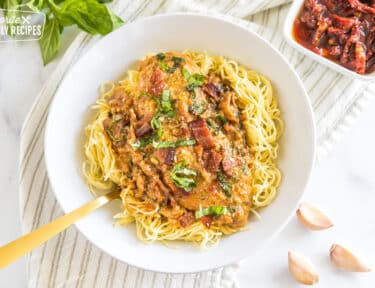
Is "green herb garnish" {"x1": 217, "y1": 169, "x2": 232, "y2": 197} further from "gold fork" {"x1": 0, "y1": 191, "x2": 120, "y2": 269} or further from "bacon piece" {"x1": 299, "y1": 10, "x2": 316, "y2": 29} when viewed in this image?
"bacon piece" {"x1": 299, "y1": 10, "x2": 316, "y2": 29}

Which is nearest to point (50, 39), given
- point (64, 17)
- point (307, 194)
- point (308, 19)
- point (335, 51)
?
point (64, 17)

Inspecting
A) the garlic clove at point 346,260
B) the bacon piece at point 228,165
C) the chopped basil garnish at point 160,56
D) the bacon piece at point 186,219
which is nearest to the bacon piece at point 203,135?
the bacon piece at point 228,165

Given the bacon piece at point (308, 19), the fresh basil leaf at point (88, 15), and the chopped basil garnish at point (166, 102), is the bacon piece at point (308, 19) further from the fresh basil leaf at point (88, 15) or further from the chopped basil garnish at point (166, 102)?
the fresh basil leaf at point (88, 15)

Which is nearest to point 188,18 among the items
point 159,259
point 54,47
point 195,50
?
point 195,50

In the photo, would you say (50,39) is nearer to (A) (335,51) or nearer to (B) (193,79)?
(B) (193,79)

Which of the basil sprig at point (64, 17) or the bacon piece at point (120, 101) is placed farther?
the basil sprig at point (64, 17)

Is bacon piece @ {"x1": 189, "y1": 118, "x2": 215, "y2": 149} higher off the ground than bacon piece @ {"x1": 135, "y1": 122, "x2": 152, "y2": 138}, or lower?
higher

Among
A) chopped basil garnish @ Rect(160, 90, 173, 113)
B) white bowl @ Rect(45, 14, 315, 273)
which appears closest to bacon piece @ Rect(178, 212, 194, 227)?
white bowl @ Rect(45, 14, 315, 273)

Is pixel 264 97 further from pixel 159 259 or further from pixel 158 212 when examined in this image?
pixel 159 259
